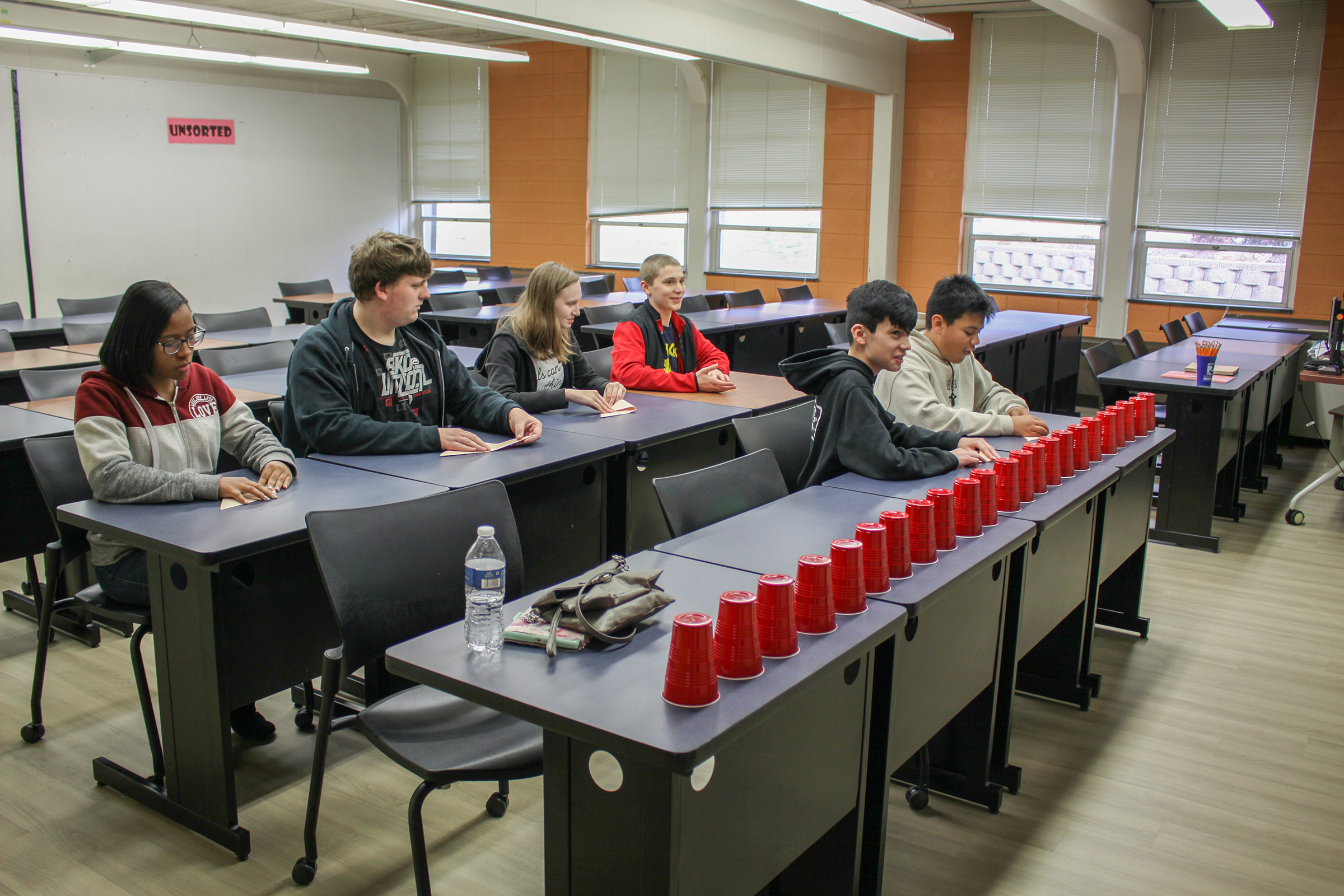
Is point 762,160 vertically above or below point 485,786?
above

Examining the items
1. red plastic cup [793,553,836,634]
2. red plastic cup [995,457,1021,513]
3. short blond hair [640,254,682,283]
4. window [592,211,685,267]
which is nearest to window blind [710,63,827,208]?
window [592,211,685,267]

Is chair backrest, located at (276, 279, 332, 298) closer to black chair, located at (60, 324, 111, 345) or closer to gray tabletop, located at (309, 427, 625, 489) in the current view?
black chair, located at (60, 324, 111, 345)

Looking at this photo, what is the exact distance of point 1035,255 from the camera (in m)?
8.26

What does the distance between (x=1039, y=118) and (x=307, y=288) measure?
5.91m

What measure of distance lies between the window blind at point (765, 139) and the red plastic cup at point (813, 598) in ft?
25.3

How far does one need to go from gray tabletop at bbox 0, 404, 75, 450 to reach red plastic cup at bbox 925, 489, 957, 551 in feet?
8.14

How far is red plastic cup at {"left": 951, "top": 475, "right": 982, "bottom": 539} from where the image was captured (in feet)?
7.33

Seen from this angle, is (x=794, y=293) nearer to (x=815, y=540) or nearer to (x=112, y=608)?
(x=815, y=540)

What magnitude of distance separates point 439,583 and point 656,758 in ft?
Result: 3.16

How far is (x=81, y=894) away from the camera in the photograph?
212 cm

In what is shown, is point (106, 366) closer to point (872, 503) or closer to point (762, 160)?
point (872, 503)

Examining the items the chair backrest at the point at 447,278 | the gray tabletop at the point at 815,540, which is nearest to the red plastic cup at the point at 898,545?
the gray tabletop at the point at 815,540

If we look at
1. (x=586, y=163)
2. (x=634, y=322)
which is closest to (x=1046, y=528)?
(x=634, y=322)

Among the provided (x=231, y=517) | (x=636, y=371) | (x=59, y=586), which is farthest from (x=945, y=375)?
(x=59, y=586)
